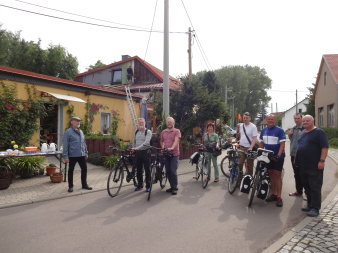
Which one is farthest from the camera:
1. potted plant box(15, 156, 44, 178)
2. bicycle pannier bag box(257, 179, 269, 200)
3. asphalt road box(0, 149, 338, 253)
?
potted plant box(15, 156, 44, 178)

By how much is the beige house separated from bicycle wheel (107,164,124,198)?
23011 mm

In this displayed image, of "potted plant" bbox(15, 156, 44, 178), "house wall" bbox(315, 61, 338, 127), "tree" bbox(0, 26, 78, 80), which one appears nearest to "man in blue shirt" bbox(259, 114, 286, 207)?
"potted plant" bbox(15, 156, 44, 178)

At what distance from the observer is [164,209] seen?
554cm

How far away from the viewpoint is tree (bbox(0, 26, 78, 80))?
3082 centimetres

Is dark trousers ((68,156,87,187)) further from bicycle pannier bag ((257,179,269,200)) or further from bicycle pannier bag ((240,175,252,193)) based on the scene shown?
bicycle pannier bag ((257,179,269,200))

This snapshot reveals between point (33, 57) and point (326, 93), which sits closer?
point (326, 93)

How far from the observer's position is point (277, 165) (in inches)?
232

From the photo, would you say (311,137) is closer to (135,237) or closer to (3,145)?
(135,237)

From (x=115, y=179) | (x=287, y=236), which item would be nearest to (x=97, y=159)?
(x=115, y=179)

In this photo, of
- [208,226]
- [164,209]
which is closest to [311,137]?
[208,226]

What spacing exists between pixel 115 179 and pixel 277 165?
356 centimetres

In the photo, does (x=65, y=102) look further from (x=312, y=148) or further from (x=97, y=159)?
(x=312, y=148)

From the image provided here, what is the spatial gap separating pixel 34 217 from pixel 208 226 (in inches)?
120

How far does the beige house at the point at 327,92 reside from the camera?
24625 mm
